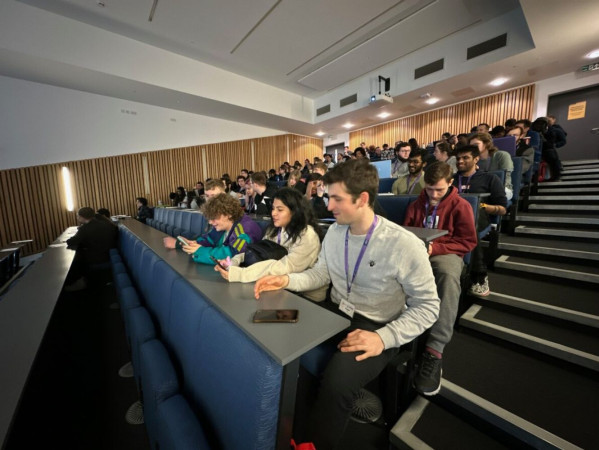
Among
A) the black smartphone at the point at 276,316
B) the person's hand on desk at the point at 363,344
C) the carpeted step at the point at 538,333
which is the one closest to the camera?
the black smartphone at the point at 276,316

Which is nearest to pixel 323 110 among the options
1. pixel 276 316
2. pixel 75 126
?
pixel 75 126

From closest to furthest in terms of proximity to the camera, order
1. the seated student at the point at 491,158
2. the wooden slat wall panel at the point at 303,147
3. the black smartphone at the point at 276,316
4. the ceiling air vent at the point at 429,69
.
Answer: the black smartphone at the point at 276,316 → the seated student at the point at 491,158 → the ceiling air vent at the point at 429,69 → the wooden slat wall panel at the point at 303,147

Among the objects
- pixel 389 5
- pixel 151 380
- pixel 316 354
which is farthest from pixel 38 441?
pixel 389 5

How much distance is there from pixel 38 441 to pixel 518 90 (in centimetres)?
1007

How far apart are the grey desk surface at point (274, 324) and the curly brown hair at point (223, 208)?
751mm

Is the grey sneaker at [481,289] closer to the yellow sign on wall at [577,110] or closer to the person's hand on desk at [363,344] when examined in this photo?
the person's hand on desk at [363,344]

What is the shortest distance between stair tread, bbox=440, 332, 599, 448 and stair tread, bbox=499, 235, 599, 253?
1355mm

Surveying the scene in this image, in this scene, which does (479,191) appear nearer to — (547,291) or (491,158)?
(491,158)

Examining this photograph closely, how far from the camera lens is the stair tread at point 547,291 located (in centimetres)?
168

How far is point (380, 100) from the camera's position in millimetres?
7117

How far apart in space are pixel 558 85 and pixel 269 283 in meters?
8.89

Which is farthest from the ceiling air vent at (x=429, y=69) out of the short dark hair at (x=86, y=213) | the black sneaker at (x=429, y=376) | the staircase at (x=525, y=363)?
the short dark hair at (x=86, y=213)

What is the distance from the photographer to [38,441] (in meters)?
A: 1.40

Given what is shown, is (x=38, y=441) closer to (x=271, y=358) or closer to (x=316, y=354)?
(x=316, y=354)
